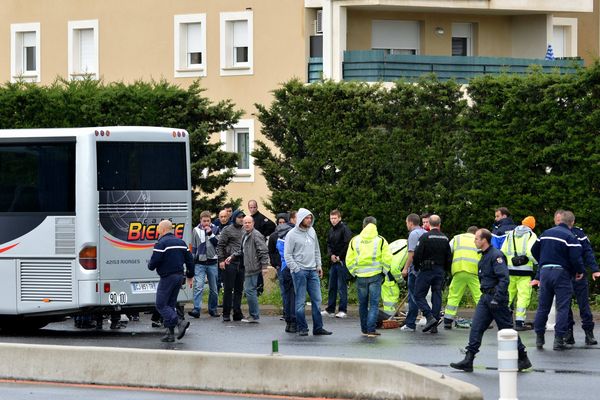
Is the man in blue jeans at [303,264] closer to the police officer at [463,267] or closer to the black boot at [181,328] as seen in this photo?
the black boot at [181,328]

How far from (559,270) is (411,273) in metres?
4.47

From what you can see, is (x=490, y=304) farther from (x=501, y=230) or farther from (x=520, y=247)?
(x=501, y=230)

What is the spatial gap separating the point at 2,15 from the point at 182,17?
6497mm

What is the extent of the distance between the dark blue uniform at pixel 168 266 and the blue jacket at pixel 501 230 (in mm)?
5575

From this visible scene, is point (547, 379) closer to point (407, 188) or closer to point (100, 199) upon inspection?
point (100, 199)

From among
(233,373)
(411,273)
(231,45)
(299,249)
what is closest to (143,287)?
(299,249)

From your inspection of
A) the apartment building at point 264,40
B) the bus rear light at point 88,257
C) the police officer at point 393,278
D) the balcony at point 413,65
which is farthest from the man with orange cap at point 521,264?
the apartment building at point 264,40

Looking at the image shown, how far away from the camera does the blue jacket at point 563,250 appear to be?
22.4m

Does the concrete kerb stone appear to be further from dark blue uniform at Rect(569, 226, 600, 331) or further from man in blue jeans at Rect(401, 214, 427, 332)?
man in blue jeans at Rect(401, 214, 427, 332)

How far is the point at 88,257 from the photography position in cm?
2488

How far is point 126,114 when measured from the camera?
35844mm

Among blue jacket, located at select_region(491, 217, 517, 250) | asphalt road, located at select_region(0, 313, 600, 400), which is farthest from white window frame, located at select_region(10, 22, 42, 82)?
blue jacket, located at select_region(491, 217, 517, 250)

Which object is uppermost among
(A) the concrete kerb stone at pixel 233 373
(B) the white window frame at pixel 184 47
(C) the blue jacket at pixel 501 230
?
(B) the white window frame at pixel 184 47

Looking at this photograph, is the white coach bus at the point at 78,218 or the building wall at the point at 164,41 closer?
the white coach bus at the point at 78,218
